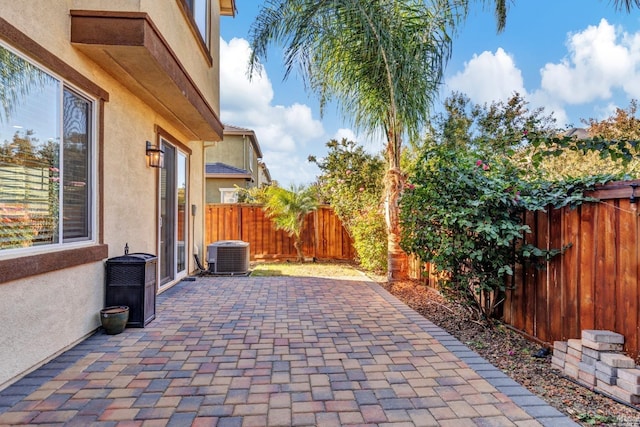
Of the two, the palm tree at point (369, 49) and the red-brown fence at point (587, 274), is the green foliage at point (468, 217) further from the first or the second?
the palm tree at point (369, 49)

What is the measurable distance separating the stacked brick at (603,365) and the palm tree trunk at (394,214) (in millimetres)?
4130

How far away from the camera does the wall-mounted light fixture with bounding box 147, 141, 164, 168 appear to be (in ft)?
18.7

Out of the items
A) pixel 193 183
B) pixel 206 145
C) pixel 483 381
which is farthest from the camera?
pixel 206 145

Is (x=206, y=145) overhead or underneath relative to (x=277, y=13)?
underneath

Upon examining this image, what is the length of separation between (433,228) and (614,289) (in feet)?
6.45

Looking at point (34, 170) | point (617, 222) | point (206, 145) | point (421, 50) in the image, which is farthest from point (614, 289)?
point (206, 145)

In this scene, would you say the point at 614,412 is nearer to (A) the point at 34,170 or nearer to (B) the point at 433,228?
(B) the point at 433,228

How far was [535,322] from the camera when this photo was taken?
12.9ft

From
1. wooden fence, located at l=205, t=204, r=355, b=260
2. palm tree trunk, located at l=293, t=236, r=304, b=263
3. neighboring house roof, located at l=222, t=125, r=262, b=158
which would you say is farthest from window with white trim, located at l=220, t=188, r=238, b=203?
palm tree trunk, located at l=293, t=236, r=304, b=263

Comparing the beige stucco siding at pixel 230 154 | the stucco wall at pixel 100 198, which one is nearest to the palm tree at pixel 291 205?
the stucco wall at pixel 100 198

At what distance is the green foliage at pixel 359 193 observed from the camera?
872 cm

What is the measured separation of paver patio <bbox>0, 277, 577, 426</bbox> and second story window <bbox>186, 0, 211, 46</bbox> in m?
4.92

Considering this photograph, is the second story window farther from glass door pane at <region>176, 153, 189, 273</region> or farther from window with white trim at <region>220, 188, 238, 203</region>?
window with white trim at <region>220, 188, 238, 203</region>

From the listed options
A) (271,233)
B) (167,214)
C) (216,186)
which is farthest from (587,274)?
(216,186)
